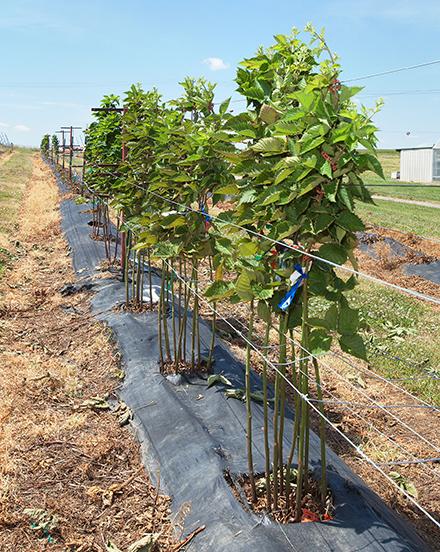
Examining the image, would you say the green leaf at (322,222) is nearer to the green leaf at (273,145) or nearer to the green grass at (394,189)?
the green leaf at (273,145)

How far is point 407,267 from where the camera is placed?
1335 cm

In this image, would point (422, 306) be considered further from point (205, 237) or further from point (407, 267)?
point (205, 237)

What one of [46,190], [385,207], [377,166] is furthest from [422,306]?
[46,190]

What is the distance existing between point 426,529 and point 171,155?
3822 millimetres

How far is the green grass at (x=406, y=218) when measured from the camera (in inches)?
727

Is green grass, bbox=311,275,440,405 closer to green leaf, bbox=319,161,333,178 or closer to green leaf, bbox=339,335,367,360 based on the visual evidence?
green leaf, bbox=339,335,367,360

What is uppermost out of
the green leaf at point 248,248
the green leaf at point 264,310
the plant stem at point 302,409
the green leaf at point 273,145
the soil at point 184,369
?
the green leaf at point 273,145

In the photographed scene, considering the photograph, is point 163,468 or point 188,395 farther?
point 188,395

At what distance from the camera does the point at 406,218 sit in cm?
2178

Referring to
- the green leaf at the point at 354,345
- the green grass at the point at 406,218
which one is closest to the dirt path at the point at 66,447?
the green leaf at the point at 354,345

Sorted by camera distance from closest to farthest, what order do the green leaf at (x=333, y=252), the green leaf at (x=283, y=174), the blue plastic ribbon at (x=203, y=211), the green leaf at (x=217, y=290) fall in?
the green leaf at (x=283, y=174), the green leaf at (x=333, y=252), the green leaf at (x=217, y=290), the blue plastic ribbon at (x=203, y=211)

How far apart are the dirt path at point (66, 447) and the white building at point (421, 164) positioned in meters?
36.7

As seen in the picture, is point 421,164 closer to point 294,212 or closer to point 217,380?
point 217,380

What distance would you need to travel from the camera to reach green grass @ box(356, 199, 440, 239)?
18.5 meters
